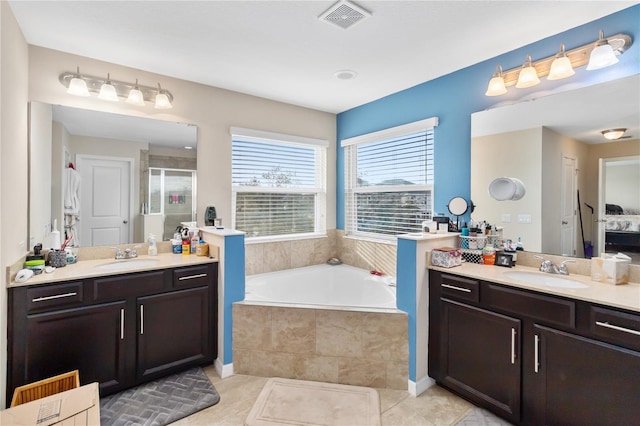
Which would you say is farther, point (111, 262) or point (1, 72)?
point (111, 262)

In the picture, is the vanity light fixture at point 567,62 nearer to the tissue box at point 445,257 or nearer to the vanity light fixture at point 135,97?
the tissue box at point 445,257

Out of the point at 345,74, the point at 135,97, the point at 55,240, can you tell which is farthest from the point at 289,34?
the point at 55,240

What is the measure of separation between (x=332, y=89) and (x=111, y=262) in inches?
102

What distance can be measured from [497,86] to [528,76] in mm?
205

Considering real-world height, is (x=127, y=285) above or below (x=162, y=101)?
below

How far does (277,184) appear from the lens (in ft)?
12.5

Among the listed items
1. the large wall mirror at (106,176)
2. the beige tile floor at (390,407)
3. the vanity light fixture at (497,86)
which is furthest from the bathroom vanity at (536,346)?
the large wall mirror at (106,176)

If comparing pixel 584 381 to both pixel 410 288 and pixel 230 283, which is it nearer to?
pixel 410 288

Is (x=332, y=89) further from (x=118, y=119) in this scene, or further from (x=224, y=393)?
(x=224, y=393)

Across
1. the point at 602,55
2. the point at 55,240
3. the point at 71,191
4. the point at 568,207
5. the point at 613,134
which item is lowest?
the point at 55,240

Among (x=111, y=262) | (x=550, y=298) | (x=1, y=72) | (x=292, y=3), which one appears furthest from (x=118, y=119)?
(x=550, y=298)

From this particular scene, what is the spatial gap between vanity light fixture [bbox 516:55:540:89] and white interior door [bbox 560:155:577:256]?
22.4 inches

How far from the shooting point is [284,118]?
370 cm

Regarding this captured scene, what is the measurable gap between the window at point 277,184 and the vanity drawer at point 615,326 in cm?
289
